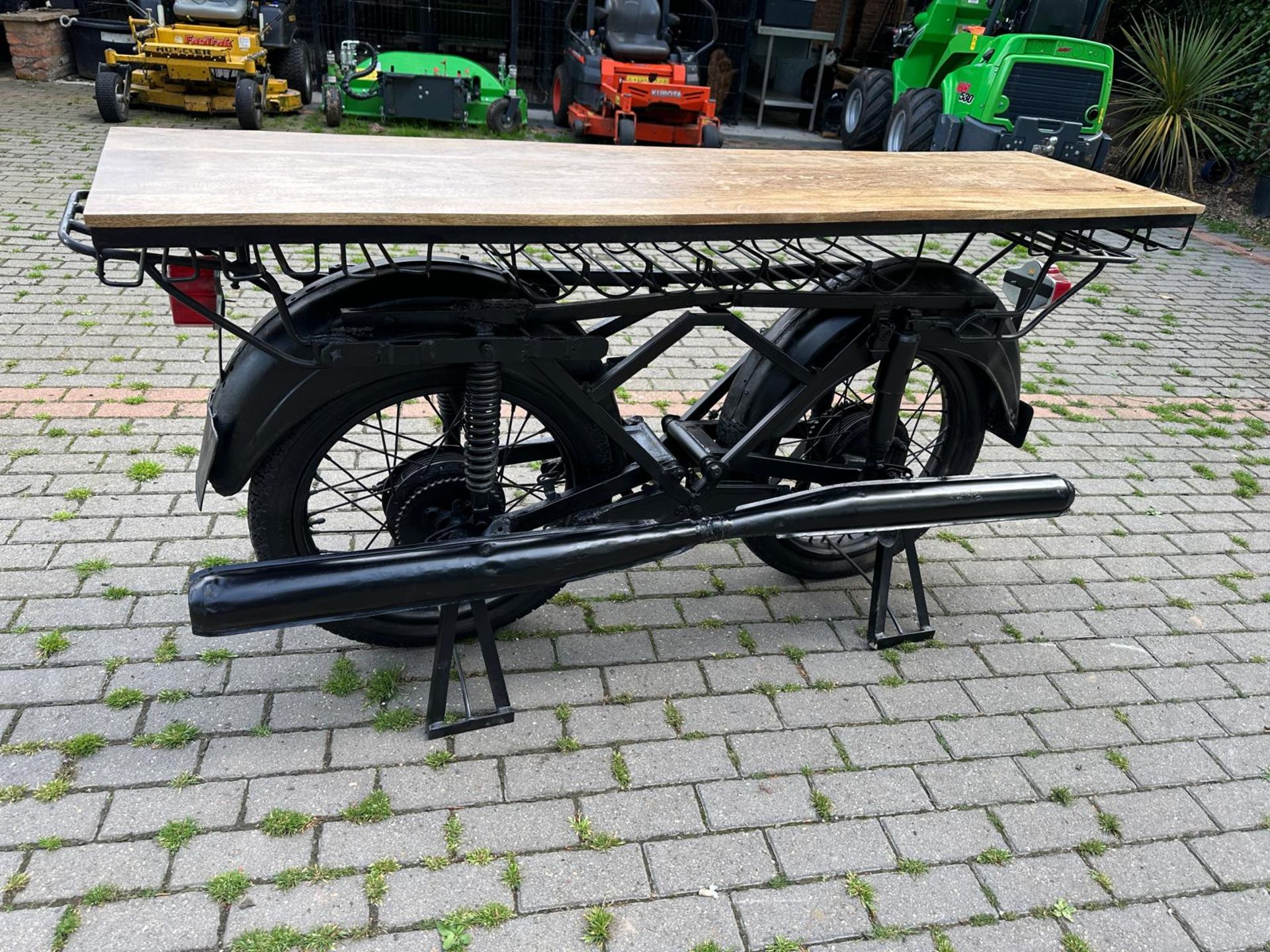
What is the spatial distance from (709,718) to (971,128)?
839cm

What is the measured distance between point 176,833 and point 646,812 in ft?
3.96

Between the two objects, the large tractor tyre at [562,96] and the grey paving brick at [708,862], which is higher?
the large tractor tyre at [562,96]

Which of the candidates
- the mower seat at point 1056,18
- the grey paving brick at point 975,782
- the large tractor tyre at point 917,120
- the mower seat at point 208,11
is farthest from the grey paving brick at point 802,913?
the mower seat at point 208,11

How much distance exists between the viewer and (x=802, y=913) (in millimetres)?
2324

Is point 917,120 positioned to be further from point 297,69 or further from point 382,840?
point 382,840

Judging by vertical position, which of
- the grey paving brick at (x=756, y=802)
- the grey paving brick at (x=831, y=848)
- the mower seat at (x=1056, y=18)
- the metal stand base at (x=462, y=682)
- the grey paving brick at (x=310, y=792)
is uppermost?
the mower seat at (x=1056, y=18)

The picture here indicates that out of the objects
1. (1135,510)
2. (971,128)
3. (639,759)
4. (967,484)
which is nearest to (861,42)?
(971,128)

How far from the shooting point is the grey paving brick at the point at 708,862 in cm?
237

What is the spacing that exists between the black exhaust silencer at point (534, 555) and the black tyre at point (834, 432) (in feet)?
1.08

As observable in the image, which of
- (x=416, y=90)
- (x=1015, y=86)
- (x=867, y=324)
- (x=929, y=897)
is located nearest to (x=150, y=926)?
(x=929, y=897)

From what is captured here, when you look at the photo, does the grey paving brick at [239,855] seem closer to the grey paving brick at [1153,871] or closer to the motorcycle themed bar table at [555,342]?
the motorcycle themed bar table at [555,342]

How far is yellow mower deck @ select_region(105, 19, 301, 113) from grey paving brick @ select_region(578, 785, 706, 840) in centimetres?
933

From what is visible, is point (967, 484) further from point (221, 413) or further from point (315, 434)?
point (221, 413)

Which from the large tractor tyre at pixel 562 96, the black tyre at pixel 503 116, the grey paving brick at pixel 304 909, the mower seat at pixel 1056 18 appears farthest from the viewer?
the large tractor tyre at pixel 562 96
